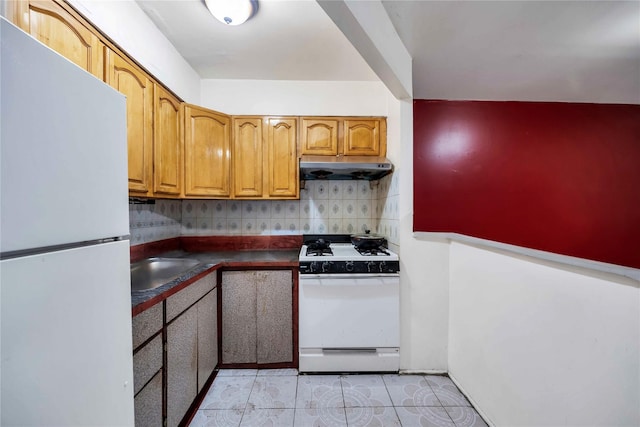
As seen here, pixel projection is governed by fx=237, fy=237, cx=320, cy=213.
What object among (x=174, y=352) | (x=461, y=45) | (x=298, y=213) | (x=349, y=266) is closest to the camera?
(x=174, y=352)

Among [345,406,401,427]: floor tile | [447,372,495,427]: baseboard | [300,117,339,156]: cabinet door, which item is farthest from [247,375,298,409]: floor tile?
[300,117,339,156]: cabinet door

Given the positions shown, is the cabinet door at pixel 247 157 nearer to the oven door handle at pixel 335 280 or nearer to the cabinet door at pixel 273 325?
the cabinet door at pixel 273 325

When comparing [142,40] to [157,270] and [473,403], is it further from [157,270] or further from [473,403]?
[473,403]

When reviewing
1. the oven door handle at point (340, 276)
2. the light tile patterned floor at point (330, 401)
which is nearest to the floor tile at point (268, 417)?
the light tile patterned floor at point (330, 401)

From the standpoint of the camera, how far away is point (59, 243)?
504mm

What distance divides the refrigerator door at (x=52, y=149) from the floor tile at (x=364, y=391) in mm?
1664

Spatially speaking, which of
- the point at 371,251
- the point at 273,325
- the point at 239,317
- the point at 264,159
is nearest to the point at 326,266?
the point at 371,251

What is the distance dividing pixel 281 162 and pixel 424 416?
2.09 m

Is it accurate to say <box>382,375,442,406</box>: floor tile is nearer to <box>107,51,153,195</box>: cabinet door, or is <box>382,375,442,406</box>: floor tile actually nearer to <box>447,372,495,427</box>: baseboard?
<box>447,372,495,427</box>: baseboard

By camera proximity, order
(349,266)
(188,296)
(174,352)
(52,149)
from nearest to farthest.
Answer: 1. (52,149)
2. (174,352)
3. (188,296)
4. (349,266)

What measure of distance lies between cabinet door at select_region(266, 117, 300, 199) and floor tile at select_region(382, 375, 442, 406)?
1.63 m

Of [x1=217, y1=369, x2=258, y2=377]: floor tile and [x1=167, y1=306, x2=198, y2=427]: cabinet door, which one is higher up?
[x1=167, y1=306, x2=198, y2=427]: cabinet door

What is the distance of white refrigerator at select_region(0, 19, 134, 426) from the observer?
16.5 inches

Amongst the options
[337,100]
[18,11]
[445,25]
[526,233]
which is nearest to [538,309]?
[526,233]
